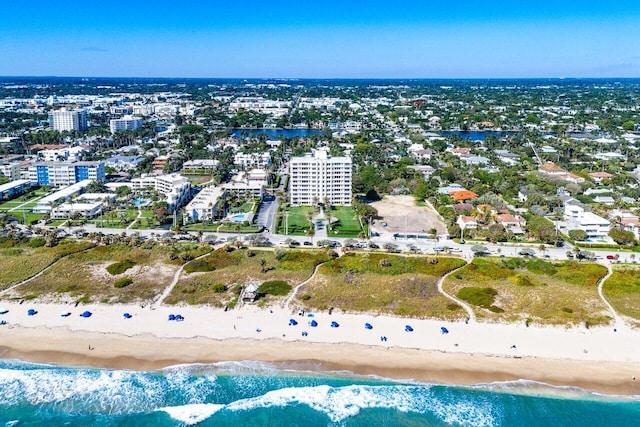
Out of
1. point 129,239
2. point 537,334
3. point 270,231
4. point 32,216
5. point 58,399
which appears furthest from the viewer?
point 32,216

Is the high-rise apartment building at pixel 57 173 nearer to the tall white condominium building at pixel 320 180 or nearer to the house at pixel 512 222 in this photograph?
the tall white condominium building at pixel 320 180

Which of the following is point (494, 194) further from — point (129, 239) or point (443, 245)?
point (129, 239)

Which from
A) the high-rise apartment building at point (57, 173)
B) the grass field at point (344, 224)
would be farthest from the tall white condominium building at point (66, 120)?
the grass field at point (344, 224)

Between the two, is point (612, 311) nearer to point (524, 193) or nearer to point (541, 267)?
point (541, 267)

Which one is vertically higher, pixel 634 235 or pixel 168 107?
pixel 168 107

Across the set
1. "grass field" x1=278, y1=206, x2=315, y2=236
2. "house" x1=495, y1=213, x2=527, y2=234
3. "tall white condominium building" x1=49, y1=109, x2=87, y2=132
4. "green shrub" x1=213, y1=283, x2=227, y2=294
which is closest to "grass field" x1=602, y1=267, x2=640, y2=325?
"house" x1=495, y1=213, x2=527, y2=234

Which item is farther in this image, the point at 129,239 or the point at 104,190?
the point at 104,190

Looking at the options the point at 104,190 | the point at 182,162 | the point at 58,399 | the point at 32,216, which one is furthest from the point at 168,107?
the point at 58,399

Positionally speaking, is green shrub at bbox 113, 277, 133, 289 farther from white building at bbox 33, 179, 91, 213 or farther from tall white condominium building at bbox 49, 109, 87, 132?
tall white condominium building at bbox 49, 109, 87, 132
